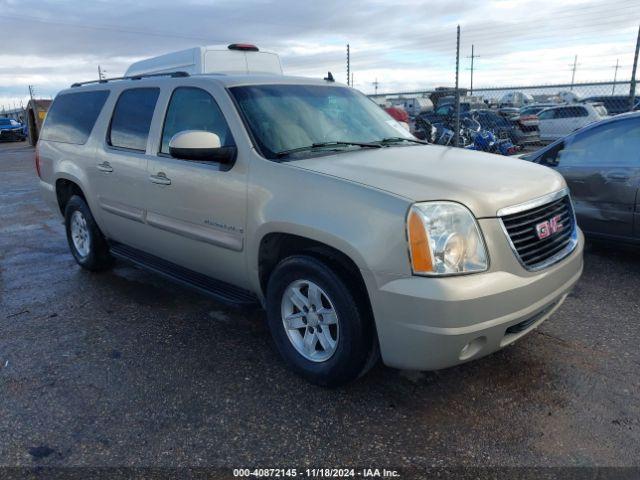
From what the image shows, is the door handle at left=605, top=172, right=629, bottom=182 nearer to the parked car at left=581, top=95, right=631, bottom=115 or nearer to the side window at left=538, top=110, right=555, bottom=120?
the side window at left=538, top=110, right=555, bottom=120

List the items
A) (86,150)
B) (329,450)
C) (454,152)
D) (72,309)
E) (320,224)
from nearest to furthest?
(329,450), (320,224), (454,152), (72,309), (86,150)

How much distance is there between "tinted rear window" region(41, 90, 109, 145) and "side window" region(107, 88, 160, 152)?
38 cm

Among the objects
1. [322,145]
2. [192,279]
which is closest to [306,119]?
[322,145]

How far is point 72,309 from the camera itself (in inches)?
179

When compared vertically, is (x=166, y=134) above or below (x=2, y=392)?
above

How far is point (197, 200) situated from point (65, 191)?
2740 mm

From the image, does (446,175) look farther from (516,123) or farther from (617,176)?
(516,123)

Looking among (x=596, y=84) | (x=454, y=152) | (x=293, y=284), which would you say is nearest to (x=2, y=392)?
(x=293, y=284)

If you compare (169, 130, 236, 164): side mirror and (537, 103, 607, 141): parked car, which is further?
(537, 103, 607, 141): parked car

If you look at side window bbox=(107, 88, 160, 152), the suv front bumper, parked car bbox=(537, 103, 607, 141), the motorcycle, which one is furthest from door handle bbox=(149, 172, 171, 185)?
parked car bbox=(537, 103, 607, 141)

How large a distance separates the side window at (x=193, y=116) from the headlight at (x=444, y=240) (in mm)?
1508

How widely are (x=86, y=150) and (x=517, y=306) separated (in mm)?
4071

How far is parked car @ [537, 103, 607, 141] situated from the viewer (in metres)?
17.5

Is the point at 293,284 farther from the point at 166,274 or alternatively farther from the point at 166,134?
the point at 166,134
